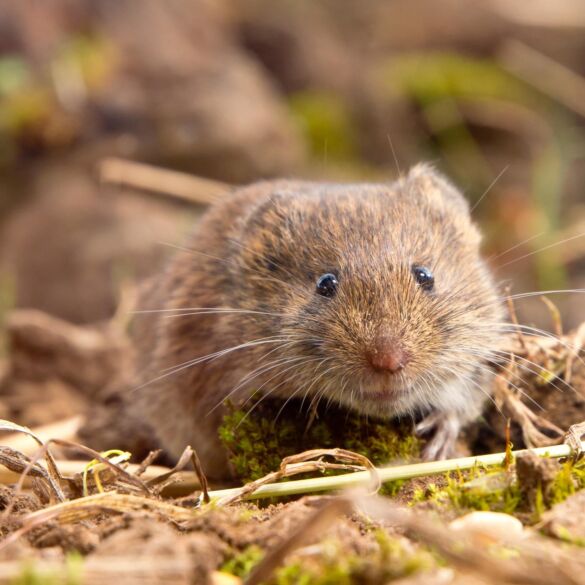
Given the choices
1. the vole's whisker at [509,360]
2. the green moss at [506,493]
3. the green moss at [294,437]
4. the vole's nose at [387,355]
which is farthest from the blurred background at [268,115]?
the green moss at [506,493]

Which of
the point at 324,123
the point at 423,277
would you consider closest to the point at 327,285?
the point at 423,277

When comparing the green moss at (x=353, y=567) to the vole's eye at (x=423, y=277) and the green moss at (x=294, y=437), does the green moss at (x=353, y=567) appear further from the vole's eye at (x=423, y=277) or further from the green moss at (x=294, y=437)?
the vole's eye at (x=423, y=277)

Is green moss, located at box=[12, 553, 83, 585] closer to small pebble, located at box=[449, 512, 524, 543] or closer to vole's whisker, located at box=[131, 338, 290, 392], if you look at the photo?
small pebble, located at box=[449, 512, 524, 543]

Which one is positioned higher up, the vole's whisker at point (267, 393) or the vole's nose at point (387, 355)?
the vole's nose at point (387, 355)

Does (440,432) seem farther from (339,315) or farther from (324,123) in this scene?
(324,123)

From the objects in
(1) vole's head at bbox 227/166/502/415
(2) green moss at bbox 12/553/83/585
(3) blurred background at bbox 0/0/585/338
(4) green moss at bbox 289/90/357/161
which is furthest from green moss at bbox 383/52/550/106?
(2) green moss at bbox 12/553/83/585
